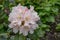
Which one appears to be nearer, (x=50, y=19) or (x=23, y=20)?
(x=23, y=20)

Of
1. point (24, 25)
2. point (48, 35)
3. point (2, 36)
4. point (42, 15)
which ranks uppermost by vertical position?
point (24, 25)

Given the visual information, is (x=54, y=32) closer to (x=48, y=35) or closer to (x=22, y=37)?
(x=48, y=35)

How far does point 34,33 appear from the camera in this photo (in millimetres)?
2025

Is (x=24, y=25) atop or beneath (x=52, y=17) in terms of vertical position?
atop

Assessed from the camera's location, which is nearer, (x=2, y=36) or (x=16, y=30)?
(x=16, y=30)

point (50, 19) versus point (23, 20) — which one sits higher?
point (23, 20)

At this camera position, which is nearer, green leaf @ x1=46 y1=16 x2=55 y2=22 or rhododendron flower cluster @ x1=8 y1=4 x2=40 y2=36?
rhododendron flower cluster @ x1=8 y1=4 x2=40 y2=36

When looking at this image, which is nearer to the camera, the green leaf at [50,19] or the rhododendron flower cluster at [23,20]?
the rhododendron flower cluster at [23,20]

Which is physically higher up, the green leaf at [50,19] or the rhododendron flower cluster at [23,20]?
the rhododendron flower cluster at [23,20]

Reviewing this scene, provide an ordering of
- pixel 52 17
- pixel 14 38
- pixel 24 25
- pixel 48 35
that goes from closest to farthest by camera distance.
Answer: pixel 24 25 < pixel 14 38 < pixel 48 35 < pixel 52 17

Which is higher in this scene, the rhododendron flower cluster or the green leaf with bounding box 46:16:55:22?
the rhododendron flower cluster

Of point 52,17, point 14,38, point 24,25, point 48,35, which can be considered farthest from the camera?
point 52,17

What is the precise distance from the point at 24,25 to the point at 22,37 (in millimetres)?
156

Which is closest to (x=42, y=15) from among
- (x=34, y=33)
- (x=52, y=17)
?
(x=52, y=17)
